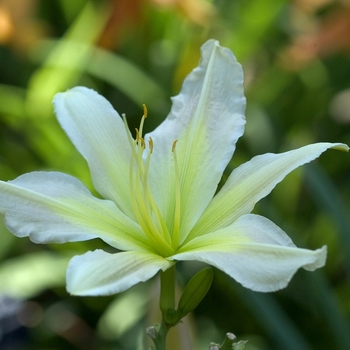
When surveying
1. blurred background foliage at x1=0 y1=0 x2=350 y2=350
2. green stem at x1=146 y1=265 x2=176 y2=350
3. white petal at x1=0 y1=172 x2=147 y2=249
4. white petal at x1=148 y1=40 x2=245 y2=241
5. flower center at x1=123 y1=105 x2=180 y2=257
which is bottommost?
blurred background foliage at x1=0 y1=0 x2=350 y2=350

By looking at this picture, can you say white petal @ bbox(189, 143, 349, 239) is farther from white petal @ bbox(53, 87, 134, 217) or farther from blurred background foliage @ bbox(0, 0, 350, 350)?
blurred background foliage @ bbox(0, 0, 350, 350)

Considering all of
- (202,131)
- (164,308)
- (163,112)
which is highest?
(202,131)

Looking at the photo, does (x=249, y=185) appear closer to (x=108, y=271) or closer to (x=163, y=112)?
(x=108, y=271)

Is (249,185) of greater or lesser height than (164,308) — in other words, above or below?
above

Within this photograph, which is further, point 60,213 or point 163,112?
point 163,112

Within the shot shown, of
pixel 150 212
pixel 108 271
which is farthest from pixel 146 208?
pixel 108 271

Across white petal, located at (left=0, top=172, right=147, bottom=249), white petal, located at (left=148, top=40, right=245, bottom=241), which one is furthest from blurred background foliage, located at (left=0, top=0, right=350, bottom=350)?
white petal, located at (left=0, top=172, right=147, bottom=249)

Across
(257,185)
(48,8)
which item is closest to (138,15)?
(48,8)
